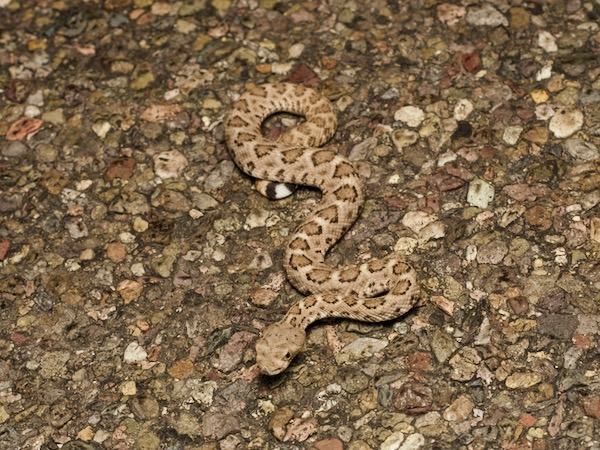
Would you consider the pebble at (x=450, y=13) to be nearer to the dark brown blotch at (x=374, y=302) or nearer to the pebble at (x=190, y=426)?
the dark brown blotch at (x=374, y=302)

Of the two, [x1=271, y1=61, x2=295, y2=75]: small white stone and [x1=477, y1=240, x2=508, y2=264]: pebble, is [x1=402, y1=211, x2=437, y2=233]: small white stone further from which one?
[x1=271, y1=61, x2=295, y2=75]: small white stone

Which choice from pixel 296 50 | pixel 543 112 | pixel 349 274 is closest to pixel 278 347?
pixel 349 274

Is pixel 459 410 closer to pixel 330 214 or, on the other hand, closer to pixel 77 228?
pixel 330 214

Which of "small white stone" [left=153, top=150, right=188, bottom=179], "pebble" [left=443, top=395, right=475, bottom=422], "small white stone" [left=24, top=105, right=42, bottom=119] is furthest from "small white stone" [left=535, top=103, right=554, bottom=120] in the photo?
"small white stone" [left=24, top=105, right=42, bottom=119]

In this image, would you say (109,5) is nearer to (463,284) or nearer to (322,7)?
(322,7)

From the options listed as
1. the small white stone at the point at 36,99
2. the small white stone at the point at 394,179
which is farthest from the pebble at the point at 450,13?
the small white stone at the point at 36,99
